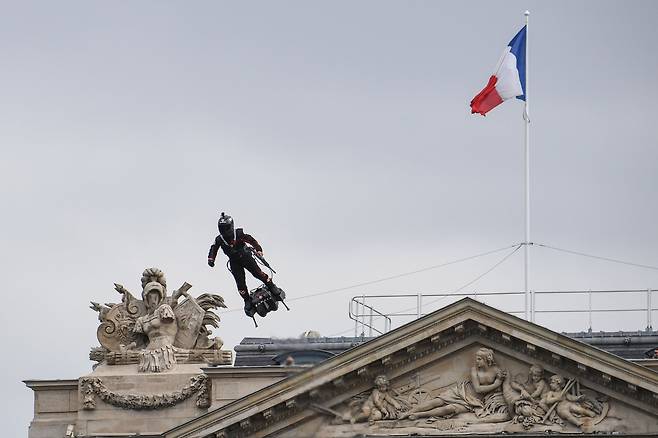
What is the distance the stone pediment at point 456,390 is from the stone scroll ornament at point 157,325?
4501 mm

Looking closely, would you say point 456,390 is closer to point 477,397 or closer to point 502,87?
point 477,397

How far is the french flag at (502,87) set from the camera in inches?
3688

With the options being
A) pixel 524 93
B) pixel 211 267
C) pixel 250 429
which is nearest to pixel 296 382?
pixel 250 429

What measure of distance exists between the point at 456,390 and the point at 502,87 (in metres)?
13.9

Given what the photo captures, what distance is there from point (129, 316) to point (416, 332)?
34.0 ft

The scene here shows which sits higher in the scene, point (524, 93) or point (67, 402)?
point (524, 93)

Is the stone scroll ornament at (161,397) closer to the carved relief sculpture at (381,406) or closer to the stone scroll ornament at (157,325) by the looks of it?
the stone scroll ornament at (157,325)

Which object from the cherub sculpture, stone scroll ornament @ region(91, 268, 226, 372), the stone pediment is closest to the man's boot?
stone scroll ornament @ region(91, 268, 226, 372)

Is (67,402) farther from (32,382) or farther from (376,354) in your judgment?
(376,354)

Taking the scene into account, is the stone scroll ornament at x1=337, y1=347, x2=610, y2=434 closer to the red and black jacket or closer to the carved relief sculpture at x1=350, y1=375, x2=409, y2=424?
the carved relief sculpture at x1=350, y1=375, x2=409, y2=424

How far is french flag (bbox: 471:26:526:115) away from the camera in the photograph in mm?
93688

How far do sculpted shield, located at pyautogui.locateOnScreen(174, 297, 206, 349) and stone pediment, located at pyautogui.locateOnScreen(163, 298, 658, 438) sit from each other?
16.2 ft

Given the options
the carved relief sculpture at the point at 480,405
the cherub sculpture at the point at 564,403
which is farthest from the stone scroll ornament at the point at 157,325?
the cherub sculpture at the point at 564,403

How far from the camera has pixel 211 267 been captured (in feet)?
296
